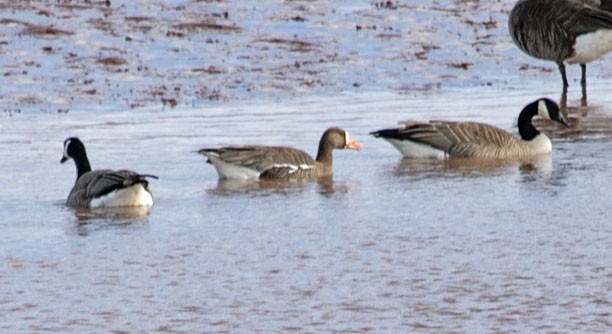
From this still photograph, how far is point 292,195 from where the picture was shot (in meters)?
14.2

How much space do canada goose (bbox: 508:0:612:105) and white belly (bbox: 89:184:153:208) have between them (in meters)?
8.92

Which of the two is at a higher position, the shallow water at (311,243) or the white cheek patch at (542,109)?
the white cheek patch at (542,109)

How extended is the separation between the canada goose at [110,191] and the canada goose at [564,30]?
8.93m

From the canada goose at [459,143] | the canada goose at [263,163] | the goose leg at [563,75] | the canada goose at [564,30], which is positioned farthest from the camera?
the canada goose at [564,30]

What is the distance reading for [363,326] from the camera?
9438 mm

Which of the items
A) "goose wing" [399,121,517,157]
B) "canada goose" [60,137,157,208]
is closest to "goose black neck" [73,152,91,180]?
"canada goose" [60,137,157,208]

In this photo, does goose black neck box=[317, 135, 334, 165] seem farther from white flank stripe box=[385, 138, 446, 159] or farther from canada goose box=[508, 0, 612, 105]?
canada goose box=[508, 0, 612, 105]

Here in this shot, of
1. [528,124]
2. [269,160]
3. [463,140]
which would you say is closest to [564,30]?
[528,124]

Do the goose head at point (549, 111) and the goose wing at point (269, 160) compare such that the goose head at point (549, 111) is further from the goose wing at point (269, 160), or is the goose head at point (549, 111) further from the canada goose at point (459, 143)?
the goose wing at point (269, 160)

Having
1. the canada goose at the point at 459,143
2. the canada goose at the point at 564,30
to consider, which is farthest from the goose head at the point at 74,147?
the canada goose at the point at 564,30

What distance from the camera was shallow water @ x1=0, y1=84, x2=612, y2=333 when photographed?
32.0 ft

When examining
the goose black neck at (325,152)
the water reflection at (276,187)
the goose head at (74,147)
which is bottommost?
the water reflection at (276,187)

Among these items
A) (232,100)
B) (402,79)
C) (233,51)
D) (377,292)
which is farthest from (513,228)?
(233,51)

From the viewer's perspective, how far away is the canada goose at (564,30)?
70.1 feet
